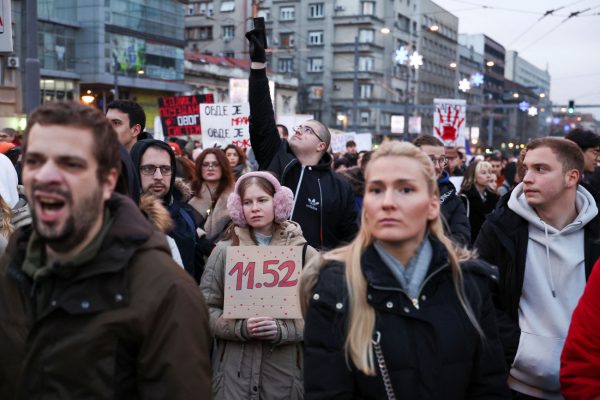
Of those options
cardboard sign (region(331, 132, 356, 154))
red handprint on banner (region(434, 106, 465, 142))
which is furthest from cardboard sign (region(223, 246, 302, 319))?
cardboard sign (region(331, 132, 356, 154))

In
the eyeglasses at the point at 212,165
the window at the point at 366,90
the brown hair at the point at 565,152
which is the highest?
the window at the point at 366,90

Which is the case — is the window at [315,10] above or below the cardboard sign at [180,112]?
above

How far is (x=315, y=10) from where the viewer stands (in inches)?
3108

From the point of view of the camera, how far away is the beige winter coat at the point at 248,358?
13.1 ft

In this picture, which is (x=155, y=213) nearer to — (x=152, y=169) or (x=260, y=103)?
(x=152, y=169)

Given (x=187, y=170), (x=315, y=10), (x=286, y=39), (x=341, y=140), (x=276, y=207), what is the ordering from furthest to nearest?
(x=286, y=39) < (x=315, y=10) < (x=341, y=140) < (x=187, y=170) < (x=276, y=207)

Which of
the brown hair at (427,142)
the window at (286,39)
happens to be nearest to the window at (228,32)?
the window at (286,39)

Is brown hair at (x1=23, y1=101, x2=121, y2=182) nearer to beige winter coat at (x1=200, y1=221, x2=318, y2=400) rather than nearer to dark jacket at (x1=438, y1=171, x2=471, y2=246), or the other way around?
beige winter coat at (x1=200, y1=221, x2=318, y2=400)

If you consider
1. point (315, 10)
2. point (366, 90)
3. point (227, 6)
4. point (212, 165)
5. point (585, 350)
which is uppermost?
point (315, 10)

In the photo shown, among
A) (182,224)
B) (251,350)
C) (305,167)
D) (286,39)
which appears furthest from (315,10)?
(251,350)

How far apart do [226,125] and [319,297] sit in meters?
10.8

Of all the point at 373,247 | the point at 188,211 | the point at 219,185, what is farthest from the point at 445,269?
the point at 219,185

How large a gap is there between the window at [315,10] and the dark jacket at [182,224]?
75.9 m

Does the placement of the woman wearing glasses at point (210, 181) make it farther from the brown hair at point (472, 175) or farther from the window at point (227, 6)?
the window at point (227, 6)
